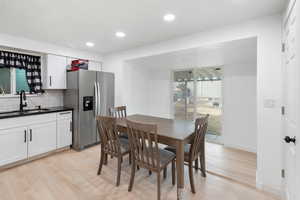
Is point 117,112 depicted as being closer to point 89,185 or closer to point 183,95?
point 89,185

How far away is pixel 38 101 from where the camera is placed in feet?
11.2

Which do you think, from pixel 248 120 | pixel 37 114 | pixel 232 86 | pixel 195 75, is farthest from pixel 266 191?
pixel 37 114

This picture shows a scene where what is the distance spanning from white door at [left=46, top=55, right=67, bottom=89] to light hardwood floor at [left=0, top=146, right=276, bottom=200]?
1703 millimetres

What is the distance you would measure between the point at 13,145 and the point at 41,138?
42 centimetres

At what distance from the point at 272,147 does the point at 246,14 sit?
5.93 ft

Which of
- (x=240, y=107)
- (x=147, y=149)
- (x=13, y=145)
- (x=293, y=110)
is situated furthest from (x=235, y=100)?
(x=13, y=145)

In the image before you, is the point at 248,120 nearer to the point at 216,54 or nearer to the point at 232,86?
the point at 232,86

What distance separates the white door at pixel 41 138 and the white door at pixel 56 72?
35.6 inches

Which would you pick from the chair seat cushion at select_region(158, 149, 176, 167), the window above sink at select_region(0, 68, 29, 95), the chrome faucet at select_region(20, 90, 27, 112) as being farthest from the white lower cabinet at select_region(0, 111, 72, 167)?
the chair seat cushion at select_region(158, 149, 176, 167)

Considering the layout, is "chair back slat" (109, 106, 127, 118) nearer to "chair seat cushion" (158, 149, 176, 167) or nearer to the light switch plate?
"chair seat cushion" (158, 149, 176, 167)

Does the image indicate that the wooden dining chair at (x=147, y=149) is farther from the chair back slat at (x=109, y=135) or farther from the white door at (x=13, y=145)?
the white door at (x=13, y=145)

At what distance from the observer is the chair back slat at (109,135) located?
2107 mm

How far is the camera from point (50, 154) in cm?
311

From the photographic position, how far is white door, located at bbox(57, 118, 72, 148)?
3205 mm
